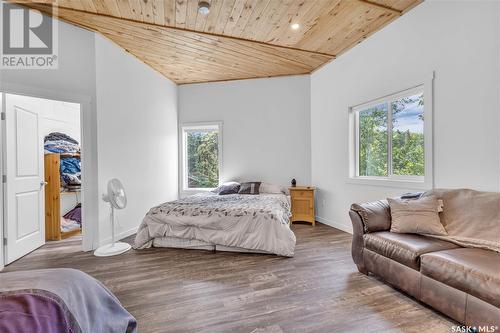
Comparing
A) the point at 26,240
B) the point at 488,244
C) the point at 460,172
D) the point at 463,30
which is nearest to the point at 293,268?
the point at 488,244

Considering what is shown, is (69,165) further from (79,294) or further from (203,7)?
(79,294)

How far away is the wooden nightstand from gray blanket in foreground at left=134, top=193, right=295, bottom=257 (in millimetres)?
1226

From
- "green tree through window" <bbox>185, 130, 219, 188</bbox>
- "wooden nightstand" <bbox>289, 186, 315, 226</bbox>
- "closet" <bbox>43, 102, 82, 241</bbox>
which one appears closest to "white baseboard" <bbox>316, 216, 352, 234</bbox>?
"wooden nightstand" <bbox>289, 186, 315, 226</bbox>

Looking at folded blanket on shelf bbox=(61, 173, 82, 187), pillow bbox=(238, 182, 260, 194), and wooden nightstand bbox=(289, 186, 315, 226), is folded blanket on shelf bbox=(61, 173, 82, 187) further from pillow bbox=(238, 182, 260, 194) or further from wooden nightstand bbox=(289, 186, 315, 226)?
wooden nightstand bbox=(289, 186, 315, 226)

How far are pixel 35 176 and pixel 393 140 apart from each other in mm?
5007

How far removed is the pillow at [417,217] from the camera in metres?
2.16

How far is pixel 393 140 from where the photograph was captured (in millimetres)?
3330

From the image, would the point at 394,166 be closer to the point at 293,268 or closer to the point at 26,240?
the point at 293,268

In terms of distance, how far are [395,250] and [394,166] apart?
5.33 ft

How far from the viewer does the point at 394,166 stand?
10.8 feet

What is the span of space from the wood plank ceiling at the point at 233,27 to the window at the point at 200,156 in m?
Result: 1.47

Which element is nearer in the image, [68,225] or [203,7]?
[203,7]

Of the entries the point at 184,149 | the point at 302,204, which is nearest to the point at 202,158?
the point at 184,149

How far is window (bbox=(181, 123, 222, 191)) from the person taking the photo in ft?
17.9
